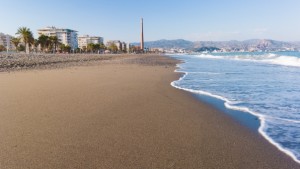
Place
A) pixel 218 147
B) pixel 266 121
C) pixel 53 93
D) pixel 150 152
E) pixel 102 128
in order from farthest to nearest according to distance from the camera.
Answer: pixel 53 93 → pixel 266 121 → pixel 102 128 → pixel 218 147 → pixel 150 152

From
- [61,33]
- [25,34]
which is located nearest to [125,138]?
[25,34]

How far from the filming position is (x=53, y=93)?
303 inches

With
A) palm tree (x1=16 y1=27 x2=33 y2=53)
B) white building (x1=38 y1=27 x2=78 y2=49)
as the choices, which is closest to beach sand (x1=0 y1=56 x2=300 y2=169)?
palm tree (x1=16 y1=27 x2=33 y2=53)

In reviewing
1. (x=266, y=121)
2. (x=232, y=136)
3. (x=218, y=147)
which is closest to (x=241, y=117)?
(x=266, y=121)

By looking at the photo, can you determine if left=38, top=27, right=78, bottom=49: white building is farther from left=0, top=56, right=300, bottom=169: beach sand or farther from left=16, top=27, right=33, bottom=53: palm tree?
left=0, top=56, right=300, bottom=169: beach sand

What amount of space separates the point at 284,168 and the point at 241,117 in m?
2.44

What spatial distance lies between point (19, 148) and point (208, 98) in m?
5.31

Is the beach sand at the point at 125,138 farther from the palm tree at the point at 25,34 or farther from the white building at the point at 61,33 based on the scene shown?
the white building at the point at 61,33

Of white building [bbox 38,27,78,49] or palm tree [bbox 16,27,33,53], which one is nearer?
palm tree [bbox 16,27,33,53]

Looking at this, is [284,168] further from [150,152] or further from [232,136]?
[150,152]

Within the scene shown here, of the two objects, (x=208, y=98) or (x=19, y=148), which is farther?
(x=208, y=98)

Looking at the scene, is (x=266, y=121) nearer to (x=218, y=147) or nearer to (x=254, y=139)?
(x=254, y=139)

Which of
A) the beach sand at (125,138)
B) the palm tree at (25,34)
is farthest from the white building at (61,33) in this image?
the beach sand at (125,138)

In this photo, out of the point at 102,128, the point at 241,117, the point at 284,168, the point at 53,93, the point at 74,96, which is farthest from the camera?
the point at 53,93
